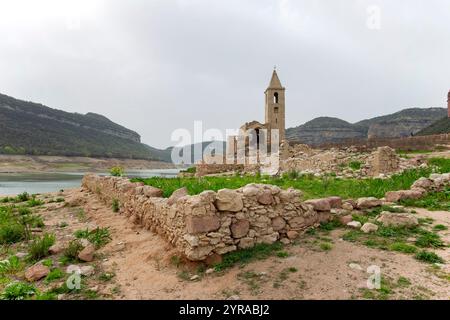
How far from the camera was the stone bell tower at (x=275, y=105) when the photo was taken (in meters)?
38.8

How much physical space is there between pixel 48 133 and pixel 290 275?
90.7 meters

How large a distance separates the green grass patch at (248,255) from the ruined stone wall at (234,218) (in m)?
0.10

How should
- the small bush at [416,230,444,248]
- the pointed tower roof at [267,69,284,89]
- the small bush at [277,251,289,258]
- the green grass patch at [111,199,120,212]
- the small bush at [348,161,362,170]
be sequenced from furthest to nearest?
the pointed tower roof at [267,69,284,89], the small bush at [348,161,362,170], the green grass patch at [111,199,120,212], the small bush at [416,230,444,248], the small bush at [277,251,289,258]

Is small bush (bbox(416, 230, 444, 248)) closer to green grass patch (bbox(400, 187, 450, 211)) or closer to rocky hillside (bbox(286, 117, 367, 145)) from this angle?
green grass patch (bbox(400, 187, 450, 211))

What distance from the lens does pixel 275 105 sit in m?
39.2

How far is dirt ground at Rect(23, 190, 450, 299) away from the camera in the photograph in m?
3.89

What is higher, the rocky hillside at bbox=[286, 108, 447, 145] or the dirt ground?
the rocky hillside at bbox=[286, 108, 447, 145]

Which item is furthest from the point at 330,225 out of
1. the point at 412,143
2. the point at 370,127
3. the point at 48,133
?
the point at 48,133

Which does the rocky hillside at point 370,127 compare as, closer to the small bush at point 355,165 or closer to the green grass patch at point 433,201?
the small bush at point 355,165

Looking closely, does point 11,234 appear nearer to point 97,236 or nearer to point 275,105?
point 97,236

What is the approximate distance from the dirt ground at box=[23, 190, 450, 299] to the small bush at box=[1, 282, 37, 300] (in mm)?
579

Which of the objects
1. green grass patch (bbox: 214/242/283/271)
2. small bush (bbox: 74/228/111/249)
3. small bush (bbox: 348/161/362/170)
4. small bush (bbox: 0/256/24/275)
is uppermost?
small bush (bbox: 348/161/362/170)

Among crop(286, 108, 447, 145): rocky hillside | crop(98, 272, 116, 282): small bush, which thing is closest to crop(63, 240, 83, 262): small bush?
crop(98, 272, 116, 282): small bush

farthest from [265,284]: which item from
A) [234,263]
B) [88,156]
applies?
[88,156]
